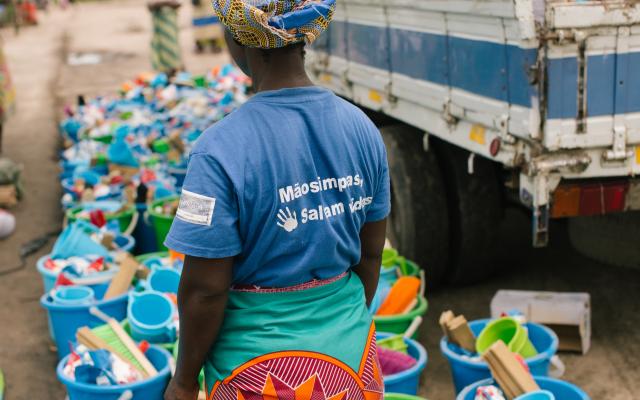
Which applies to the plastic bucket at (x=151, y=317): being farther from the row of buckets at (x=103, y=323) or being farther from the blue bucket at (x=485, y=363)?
the blue bucket at (x=485, y=363)

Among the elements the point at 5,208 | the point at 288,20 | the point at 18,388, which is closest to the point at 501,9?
the point at 288,20

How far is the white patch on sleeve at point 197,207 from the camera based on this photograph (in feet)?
6.28

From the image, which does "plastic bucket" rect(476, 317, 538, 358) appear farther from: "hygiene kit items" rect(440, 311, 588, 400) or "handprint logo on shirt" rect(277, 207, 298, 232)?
"handprint logo on shirt" rect(277, 207, 298, 232)

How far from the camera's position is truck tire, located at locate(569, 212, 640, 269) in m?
5.16

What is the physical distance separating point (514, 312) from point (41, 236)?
4.45 meters

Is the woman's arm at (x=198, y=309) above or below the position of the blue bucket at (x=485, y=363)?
above

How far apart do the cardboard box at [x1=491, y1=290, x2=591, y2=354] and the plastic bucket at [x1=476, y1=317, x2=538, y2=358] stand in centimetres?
49

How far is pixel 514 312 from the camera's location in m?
4.20

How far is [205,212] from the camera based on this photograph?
1.92m

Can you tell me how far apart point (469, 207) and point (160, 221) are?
2142mm

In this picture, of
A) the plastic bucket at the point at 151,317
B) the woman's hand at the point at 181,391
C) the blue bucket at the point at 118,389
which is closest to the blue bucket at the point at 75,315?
the plastic bucket at the point at 151,317

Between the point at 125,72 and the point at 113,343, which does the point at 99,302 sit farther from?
the point at 125,72

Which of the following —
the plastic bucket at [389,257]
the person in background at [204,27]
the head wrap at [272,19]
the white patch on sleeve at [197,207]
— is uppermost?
the head wrap at [272,19]

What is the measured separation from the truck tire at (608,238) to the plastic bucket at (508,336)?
1.44 m
